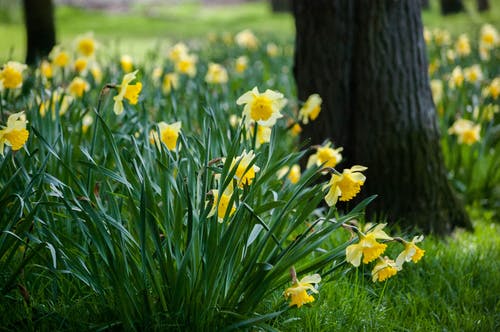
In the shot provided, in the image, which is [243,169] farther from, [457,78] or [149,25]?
[149,25]

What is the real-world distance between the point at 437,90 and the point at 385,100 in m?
1.31

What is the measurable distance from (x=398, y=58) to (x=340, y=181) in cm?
153

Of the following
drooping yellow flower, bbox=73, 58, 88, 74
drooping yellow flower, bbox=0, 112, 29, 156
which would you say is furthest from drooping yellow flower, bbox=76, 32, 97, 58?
drooping yellow flower, bbox=0, 112, 29, 156

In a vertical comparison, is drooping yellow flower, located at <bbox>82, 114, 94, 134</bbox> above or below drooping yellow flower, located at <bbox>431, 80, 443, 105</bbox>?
above

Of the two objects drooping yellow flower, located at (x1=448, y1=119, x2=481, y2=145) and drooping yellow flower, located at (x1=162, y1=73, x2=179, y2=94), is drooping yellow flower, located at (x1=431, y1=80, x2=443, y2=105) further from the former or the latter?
drooping yellow flower, located at (x1=162, y1=73, x2=179, y2=94)

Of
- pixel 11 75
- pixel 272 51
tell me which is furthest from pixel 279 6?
pixel 11 75

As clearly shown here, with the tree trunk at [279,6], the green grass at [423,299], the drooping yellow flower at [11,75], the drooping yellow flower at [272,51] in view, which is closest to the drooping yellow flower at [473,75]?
the green grass at [423,299]

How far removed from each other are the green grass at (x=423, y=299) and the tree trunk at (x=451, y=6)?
14.5m

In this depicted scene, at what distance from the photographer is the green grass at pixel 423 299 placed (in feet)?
7.64

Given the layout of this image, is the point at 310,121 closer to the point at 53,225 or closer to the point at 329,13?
the point at 329,13

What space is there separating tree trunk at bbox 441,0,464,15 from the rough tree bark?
14014 mm

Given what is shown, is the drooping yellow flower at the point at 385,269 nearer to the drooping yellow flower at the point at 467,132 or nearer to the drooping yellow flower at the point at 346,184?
the drooping yellow flower at the point at 346,184

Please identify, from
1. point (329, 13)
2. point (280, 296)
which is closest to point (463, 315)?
point (280, 296)

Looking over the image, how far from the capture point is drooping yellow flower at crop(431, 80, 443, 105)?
4.60 m
